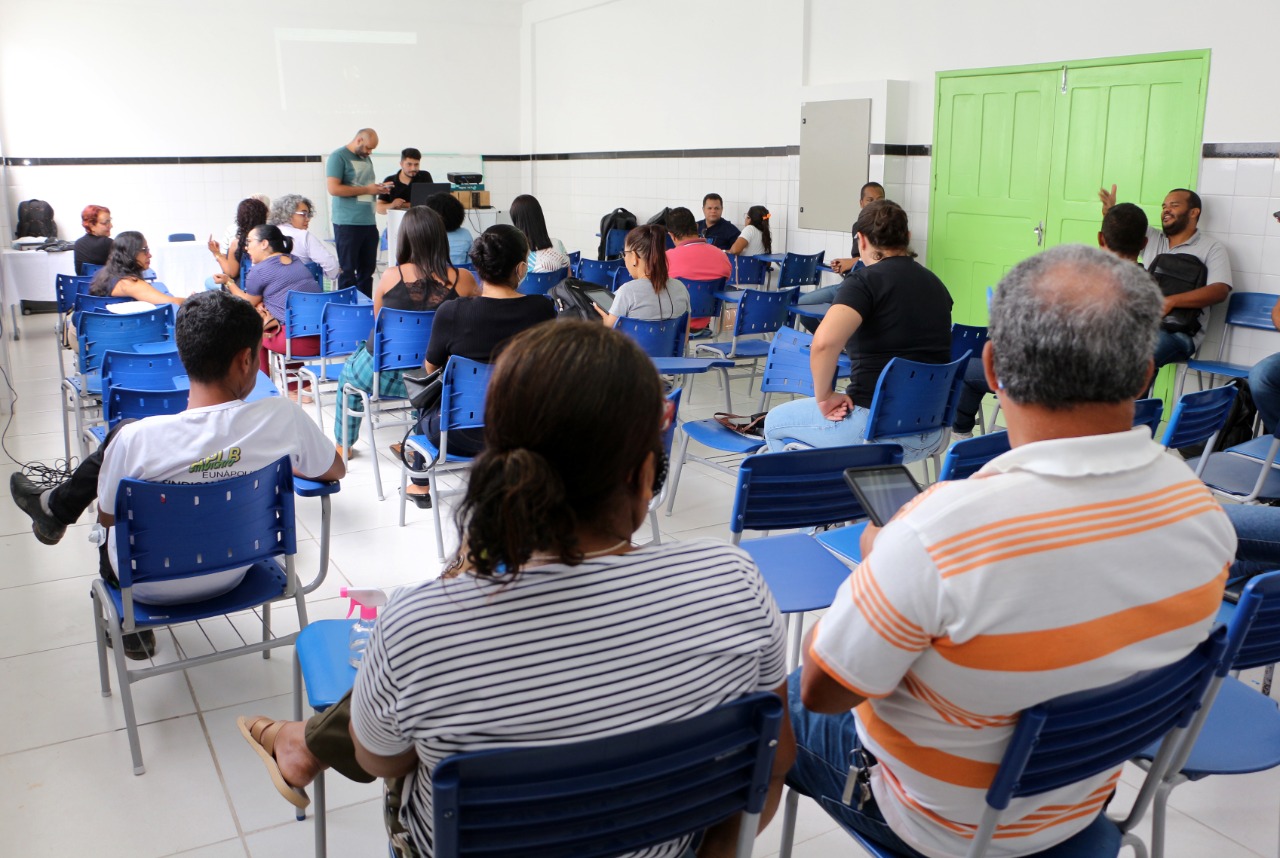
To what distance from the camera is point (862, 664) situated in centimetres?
133

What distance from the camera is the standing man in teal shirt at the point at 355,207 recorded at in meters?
9.28

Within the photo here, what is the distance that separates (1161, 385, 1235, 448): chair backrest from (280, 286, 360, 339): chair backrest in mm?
4016

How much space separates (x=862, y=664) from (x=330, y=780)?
1.78 m

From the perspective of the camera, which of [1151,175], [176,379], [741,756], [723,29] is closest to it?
[741,756]

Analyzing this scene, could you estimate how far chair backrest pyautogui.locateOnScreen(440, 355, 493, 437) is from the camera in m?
3.80

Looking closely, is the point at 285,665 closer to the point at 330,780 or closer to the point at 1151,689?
the point at 330,780

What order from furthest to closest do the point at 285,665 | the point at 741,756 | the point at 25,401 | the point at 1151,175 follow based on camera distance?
the point at 25,401, the point at 1151,175, the point at 285,665, the point at 741,756

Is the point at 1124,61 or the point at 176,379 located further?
the point at 1124,61

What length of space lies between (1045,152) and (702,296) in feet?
8.00

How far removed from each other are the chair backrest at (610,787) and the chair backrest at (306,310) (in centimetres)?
454

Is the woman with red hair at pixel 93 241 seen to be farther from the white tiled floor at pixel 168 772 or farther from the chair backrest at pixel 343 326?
the white tiled floor at pixel 168 772

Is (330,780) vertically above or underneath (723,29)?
underneath

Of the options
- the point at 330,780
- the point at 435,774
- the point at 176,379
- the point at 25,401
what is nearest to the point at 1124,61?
the point at 176,379

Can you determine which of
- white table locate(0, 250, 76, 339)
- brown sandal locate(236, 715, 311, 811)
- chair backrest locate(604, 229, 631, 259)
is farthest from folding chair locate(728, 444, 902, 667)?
white table locate(0, 250, 76, 339)
